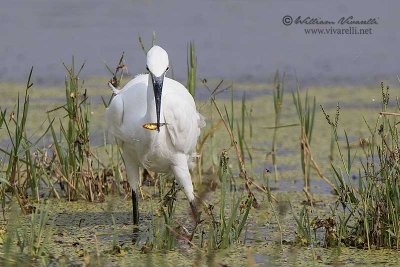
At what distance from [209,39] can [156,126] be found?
202 inches

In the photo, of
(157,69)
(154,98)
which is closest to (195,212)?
(154,98)

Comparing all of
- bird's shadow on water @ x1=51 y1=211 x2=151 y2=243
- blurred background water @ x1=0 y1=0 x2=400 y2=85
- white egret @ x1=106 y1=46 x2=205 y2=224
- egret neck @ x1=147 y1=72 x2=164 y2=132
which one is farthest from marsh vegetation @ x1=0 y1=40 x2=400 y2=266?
blurred background water @ x1=0 y1=0 x2=400 y2=85

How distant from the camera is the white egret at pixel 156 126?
4.72 metres

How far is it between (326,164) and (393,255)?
2.24 m

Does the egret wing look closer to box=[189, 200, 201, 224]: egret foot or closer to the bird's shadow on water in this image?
box=[189, 200, 201, 224]: egret foot

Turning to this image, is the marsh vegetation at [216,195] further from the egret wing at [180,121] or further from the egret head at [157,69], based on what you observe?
the egret head at [157,69]

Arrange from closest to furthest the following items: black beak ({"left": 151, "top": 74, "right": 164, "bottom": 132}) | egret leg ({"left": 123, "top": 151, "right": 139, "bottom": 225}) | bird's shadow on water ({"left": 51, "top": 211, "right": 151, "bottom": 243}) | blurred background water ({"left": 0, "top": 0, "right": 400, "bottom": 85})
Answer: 1. black beak ({"left": 151, "top": 74, "right": 164, "bottom": 132})
2. bird's shadow on water ({"left": 51, "top": 211, "right": 151, "bottom": 243})
3. egret leg ({"left": 123, "top": 151, "right": 139, "bottom": 225})
4. blurred background water ({"left": 0, "top": 0, "right": 400, "bottom": 85})

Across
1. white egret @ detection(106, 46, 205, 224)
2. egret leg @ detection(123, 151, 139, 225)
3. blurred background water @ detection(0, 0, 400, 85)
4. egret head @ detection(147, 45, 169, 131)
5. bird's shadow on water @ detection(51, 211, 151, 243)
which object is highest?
blurred background water @ detection(0, 0, 400, 85)

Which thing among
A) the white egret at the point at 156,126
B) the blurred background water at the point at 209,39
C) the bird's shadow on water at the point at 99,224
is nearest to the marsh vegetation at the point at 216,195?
the bird's shadow on water at the point at 99,224

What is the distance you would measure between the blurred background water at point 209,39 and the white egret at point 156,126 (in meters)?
3.65

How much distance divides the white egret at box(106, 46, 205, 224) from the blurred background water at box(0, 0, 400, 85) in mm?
3653

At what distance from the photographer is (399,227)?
4207 mm

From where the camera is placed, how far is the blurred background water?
9.09 meters

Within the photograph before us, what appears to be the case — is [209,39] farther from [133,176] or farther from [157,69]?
[157,69]
